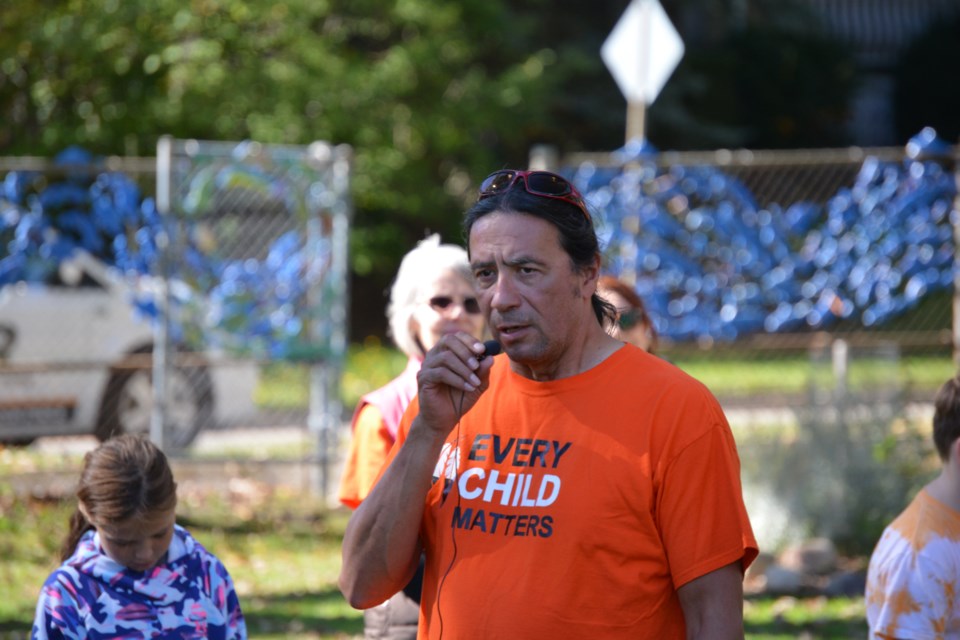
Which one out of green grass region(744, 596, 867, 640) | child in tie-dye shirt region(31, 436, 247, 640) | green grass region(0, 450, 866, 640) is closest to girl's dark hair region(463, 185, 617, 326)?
child in tie-dye shirt region(31, 436, 247, 640)

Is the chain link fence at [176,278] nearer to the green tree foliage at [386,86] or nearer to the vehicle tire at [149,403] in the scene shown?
the vehicle tire at [149,403]

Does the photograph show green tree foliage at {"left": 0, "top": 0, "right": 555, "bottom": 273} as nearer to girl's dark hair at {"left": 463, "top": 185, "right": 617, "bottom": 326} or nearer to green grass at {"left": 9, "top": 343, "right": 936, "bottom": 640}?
green grass at {"left": 9, "top": 343, "right": 936, "bottom": 640}

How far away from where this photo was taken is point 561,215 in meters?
2.65

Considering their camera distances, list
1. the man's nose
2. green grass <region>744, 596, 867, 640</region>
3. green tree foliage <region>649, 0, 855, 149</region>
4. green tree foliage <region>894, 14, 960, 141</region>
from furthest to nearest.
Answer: green tree foliage <region>894, 14, 960, 141</region> < green tree foliage <region>649, 0, 855, 149</region> < green grass <region>744, 596, 867, 640</region> < the man's nose

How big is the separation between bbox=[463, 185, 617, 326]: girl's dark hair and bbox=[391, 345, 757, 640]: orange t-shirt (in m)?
0.23

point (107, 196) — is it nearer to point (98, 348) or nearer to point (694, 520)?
point (98, 348)

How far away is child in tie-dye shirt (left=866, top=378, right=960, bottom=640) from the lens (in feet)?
11.2

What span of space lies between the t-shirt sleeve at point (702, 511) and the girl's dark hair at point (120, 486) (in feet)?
5.57

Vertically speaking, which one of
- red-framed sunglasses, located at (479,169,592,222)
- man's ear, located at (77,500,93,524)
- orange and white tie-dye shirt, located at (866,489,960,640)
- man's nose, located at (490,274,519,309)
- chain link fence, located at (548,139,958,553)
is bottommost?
orange and white tie-dye shirt, located at (866,489,960,640)

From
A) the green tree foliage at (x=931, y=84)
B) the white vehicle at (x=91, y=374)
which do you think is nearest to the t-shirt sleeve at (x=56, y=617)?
the white vehicle at (x=91, y=374)

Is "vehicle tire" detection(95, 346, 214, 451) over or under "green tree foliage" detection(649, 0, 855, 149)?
under

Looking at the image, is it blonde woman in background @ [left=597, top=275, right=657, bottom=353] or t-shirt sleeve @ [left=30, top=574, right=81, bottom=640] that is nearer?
t-shirt sleeve @ [left=30, top=574, right=81, bottom=640]

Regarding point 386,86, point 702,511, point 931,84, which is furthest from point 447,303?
point 931,84

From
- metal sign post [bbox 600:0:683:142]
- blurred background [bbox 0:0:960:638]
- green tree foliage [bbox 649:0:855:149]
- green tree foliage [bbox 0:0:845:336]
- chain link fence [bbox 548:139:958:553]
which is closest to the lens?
blurred background [bbox 0:0:960:638]
